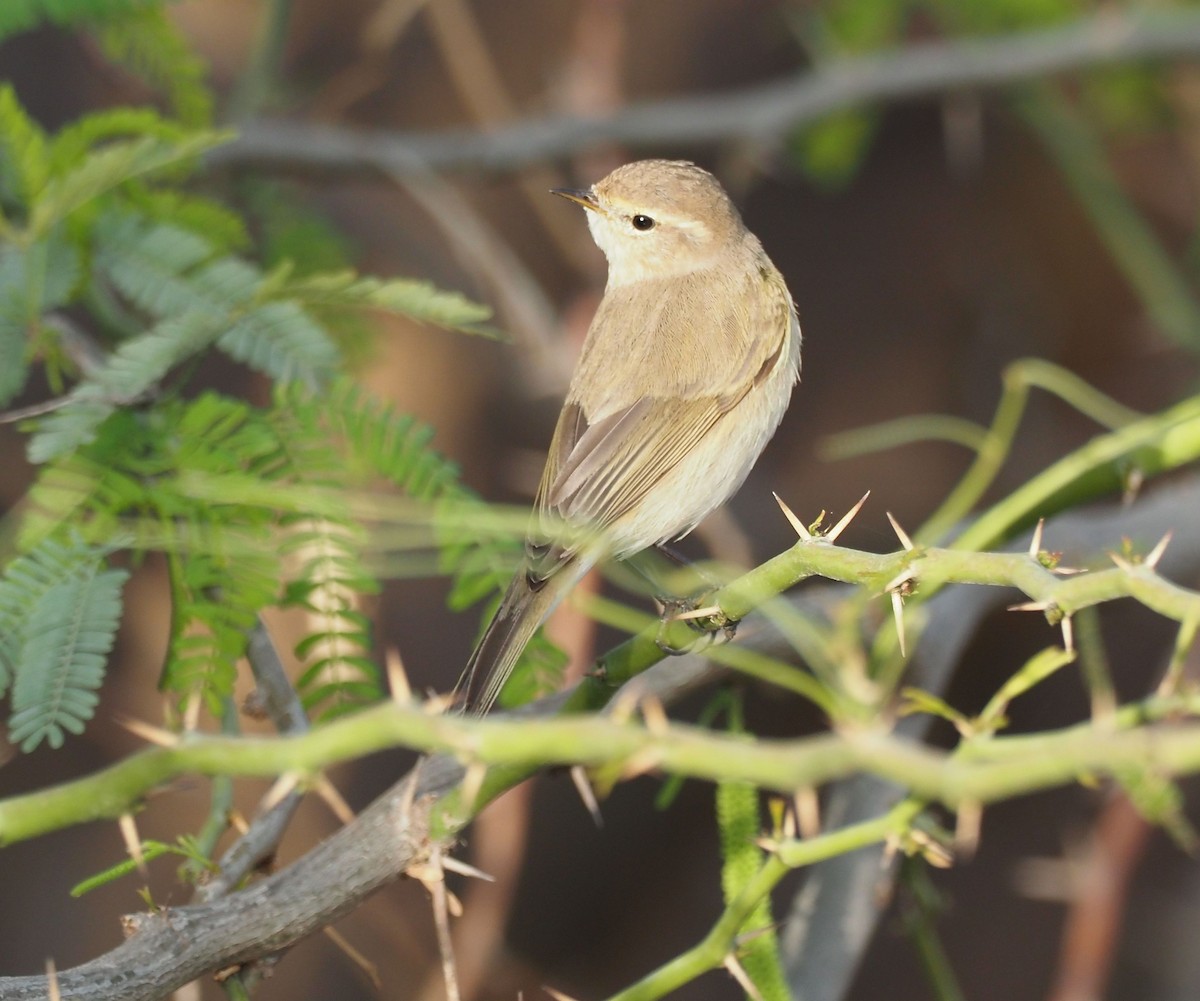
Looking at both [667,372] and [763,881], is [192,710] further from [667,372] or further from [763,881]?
[667,372]

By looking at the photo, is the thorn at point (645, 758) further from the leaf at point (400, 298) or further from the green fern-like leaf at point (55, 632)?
the leaf at point (400, 298)

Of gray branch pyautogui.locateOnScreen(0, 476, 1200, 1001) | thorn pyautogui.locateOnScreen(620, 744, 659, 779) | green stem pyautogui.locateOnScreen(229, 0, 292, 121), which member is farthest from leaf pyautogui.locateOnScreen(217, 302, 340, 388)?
green stem pyautogui.locateOnScreen(229, 0, 292, 121)

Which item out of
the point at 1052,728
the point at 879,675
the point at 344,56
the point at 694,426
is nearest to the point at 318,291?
the point at 694,426

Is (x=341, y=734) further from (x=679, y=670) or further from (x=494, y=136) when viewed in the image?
(x=494, y=136)

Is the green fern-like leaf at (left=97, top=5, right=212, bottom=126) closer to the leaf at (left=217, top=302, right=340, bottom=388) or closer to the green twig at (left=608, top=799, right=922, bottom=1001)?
the leaf at (left=217, top=302, right=340, bottom=388)

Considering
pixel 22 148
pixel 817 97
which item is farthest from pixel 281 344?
pixel 817 97
